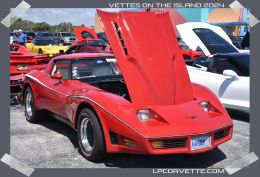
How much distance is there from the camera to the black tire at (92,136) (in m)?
4.50

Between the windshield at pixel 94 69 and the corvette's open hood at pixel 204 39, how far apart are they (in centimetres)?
263

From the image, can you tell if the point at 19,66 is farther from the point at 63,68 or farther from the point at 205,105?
the point at 205,105

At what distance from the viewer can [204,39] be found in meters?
8.07

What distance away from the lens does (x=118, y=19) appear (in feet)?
16.3

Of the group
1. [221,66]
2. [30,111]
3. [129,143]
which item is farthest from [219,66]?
[30,111]

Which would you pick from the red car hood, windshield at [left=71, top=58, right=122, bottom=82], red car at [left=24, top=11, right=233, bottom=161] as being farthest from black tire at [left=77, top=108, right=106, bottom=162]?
the red car hood

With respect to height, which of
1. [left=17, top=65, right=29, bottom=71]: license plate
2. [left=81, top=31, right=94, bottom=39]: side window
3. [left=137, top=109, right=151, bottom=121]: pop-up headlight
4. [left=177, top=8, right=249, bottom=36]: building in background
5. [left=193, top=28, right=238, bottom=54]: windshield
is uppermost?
[left=177, top=8, right=249, bottom=36]: building in background

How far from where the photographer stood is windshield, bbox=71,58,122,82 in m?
5.82

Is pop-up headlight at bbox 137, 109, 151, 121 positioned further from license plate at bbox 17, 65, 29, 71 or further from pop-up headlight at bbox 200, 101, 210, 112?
license plate at bbox 17, 65, 29, 71

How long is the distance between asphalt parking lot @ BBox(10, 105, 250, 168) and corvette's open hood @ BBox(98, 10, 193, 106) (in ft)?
2.66

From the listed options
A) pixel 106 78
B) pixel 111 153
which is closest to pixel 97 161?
pixel 111 153

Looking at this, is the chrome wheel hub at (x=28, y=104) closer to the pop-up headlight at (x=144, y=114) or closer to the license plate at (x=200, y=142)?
the pop-up headlight at (x=144, y=114)

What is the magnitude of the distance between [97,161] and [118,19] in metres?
1.97

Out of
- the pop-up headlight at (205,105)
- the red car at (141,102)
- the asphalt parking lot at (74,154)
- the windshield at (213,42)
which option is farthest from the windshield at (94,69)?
the windshield at (213,42)
